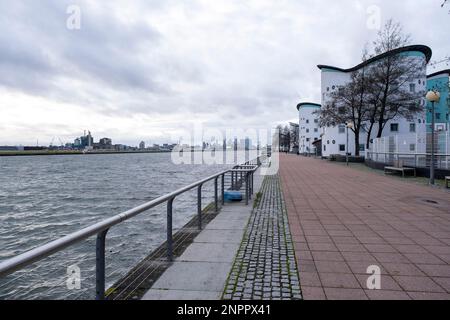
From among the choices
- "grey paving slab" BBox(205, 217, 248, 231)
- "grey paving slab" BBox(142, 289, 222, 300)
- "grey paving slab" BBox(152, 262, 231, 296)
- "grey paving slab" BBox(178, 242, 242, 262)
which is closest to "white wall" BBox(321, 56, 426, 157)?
"grey paving slab" BBox(205, 217, 248, 231)

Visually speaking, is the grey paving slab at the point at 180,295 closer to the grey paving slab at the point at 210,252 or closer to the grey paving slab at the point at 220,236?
the grey paving slab at the point at 210,252

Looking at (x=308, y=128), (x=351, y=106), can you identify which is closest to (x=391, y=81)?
(x=351, y=106)

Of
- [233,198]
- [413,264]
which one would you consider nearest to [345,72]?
[233,198]

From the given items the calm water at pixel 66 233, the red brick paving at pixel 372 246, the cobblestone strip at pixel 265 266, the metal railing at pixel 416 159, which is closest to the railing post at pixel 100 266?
the cobblestone strip at pixel 265 266

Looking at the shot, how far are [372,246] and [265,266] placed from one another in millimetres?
2007

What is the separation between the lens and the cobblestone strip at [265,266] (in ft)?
11.2

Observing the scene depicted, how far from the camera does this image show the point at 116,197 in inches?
808

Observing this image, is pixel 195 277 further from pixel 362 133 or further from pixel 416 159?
pixel 362 133

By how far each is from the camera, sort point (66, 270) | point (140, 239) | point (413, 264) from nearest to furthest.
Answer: point (413, 264) → point (66, 270) → point (140, 239)

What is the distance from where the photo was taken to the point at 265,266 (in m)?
4.21

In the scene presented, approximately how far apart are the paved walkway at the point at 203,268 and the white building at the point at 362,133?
34.3 meters

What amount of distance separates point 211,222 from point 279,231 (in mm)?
1577

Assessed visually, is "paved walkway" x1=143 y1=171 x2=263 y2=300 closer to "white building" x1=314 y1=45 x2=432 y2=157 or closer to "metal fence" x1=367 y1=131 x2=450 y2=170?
"metal fence" x1=367 y1=131 x2=450 y2=170
